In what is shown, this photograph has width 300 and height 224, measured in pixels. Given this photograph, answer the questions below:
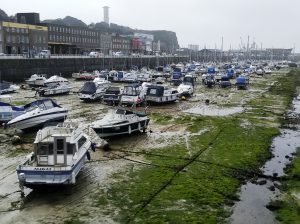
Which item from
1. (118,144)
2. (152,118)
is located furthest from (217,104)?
(118,144)

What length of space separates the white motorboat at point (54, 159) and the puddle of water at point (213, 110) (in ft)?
77.7

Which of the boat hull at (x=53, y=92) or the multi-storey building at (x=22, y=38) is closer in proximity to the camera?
the boat hull at (x=53, y=92)

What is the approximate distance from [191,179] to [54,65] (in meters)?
69.1

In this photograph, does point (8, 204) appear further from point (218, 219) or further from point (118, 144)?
point (118, 144)

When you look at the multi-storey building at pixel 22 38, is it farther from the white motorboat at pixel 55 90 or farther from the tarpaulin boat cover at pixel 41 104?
the tarpaulin boat cover at pixel 41 104

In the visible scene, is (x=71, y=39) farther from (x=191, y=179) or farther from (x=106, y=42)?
(x=191, y=179)

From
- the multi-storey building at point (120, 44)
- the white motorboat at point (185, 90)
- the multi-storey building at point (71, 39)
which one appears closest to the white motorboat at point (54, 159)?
the white motorboat at point (185, 90)

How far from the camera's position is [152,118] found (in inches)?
1516

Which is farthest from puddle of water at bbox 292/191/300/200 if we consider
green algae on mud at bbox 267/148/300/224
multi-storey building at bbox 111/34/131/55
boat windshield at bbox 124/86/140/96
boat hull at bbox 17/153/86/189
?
multi-storey building at bbox 111/34/131/55

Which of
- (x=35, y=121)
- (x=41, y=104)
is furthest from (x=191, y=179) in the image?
(x=41, y=104)

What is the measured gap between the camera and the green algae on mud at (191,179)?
54.7 feet

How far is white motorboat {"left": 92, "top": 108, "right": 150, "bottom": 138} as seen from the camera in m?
28.1

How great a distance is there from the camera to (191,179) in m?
20.5

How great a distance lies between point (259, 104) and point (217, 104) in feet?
17.7
